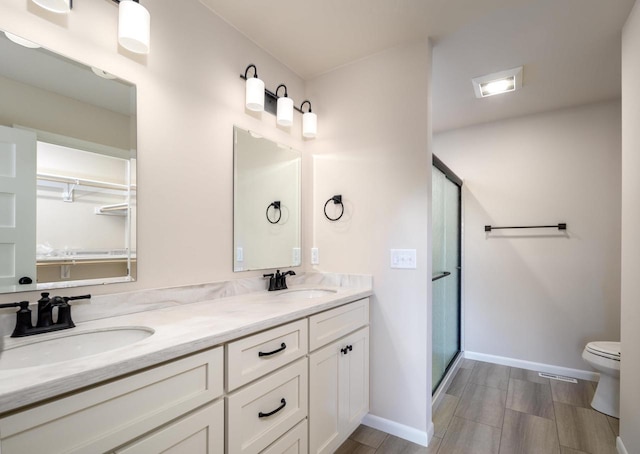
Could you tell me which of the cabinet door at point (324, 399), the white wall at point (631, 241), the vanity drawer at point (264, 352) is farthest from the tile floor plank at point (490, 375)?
the vanity drawer at point (264, 352)

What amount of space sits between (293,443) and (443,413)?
4.32 ft

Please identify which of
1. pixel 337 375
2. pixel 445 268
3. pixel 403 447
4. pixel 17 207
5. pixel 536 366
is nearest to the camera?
pixel 17 207

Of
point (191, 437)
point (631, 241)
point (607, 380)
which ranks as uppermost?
point (631, 241)

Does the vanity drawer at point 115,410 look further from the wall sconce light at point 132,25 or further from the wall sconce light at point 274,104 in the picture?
the wall sconce light at point 274,104

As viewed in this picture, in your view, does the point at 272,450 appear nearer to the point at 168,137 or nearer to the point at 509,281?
the point at 168,137

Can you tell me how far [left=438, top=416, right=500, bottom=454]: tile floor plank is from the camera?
179 cm

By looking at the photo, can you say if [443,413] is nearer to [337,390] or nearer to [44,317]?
[337,390]

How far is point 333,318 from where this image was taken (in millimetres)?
1660

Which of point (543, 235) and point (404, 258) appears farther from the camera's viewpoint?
point (543, 235)

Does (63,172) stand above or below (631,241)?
above

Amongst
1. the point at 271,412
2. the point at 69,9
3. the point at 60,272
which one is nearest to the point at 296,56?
the point at 69,9

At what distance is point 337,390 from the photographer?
66.2 inches

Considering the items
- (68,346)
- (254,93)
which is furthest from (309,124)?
(68,346)

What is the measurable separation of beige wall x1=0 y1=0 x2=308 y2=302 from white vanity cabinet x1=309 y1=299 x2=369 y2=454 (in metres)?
0.65
